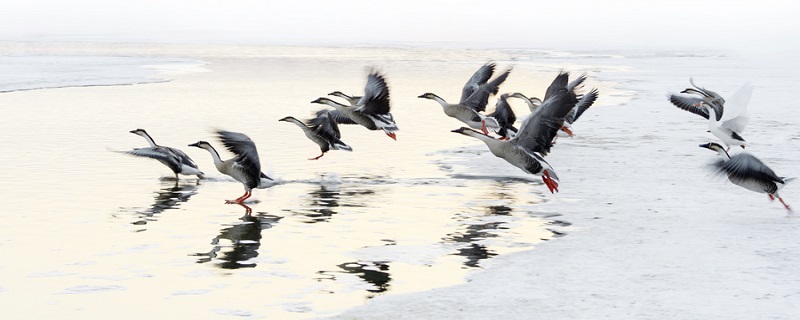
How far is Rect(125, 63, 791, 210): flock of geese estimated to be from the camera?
10539 millimetres

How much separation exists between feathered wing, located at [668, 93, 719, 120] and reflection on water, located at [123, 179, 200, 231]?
32.5 ft

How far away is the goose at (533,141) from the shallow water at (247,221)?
1.21 ft

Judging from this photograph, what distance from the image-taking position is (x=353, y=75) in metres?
38.4

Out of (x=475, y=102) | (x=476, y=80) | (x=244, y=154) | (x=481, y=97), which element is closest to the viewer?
(x=244, y=154)

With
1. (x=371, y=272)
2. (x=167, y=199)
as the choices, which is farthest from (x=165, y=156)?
(x=371, y=272)

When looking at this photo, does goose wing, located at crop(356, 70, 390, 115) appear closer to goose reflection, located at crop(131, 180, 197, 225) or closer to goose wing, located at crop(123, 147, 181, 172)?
goose wing, located at crop(123, 147, 181, 172)

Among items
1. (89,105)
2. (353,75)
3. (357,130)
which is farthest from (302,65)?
(357,130)

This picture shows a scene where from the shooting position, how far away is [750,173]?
10.4 meters

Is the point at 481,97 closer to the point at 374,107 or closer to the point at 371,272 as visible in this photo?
the point at 374,107

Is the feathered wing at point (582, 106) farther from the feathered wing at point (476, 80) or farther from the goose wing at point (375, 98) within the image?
the goose wing at point (375, 98)

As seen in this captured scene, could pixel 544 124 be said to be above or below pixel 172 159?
above

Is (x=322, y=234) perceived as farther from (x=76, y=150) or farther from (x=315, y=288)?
(x=76, y=150)

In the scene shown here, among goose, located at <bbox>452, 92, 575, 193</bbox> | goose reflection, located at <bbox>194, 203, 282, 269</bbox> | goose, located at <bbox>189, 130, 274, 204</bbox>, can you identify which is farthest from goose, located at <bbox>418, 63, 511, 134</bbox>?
goose reflection, located at <bbox>194, 203, 282, 269</bbox>

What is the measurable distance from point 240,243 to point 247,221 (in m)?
1.10
